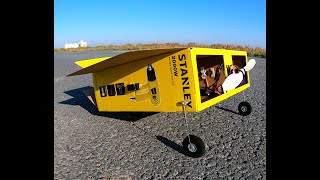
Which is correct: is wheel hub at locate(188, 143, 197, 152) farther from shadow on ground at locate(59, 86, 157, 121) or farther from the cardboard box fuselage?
shadow on ground at locate(59, 86, 157, 121)

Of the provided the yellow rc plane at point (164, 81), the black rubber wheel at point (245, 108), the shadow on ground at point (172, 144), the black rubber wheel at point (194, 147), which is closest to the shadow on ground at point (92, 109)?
the yellow rc plane at point (164, 81)

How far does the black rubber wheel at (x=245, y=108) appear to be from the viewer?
559cm

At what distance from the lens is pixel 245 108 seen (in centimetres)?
565

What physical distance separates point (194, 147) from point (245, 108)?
2.43 meters

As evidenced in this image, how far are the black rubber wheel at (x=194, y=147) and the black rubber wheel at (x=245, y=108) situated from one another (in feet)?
7.79

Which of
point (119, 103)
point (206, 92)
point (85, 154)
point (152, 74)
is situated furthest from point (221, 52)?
point (85, 154)

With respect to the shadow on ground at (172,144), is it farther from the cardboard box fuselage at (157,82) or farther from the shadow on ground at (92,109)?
the shadow on ground at (92,109)

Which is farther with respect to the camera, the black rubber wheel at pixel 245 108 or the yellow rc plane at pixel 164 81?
the black rubber wheel at pixel 245 108

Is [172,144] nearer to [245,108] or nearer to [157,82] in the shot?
[157,82]

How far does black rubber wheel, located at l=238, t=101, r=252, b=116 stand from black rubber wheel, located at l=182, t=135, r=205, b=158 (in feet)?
7.79

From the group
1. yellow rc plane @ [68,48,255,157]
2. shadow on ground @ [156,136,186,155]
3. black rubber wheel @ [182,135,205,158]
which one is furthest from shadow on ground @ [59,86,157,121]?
black rubber wheel @ [182,135,205,158]

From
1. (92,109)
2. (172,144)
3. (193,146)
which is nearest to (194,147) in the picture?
(193,146)

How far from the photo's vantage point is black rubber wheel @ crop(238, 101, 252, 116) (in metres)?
5.59
